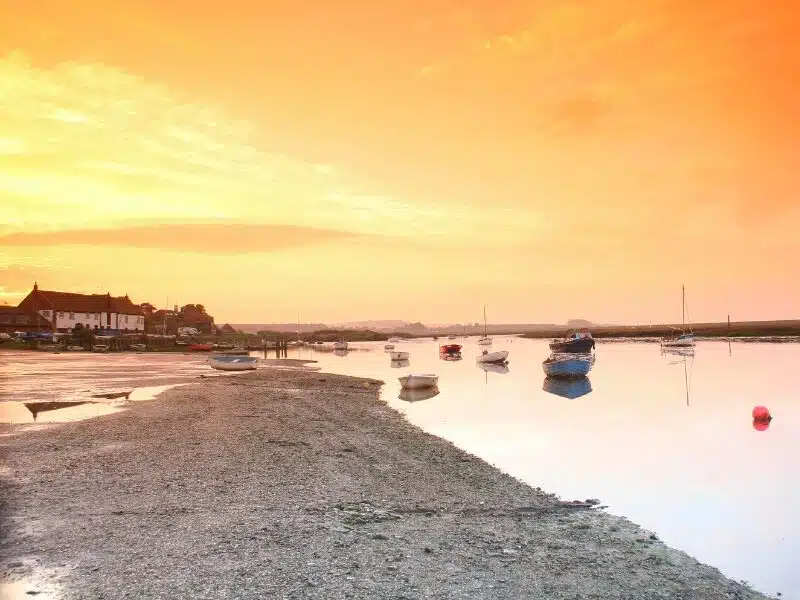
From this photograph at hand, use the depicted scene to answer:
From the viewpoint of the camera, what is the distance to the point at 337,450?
1995 centimetres

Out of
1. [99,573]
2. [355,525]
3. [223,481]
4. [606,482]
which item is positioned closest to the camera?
[99,573]

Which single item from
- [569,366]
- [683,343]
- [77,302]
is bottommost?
[683,343]

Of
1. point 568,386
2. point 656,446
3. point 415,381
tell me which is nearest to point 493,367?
point 568,386

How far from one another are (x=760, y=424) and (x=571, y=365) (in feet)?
83.5

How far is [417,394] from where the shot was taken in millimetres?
45219

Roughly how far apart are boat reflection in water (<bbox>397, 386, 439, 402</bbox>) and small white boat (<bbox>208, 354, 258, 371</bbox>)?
75.6 feet

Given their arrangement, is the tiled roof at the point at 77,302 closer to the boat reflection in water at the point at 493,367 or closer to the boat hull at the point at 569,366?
the boat reflection in water at the point at 493,367

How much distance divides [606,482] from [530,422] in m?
14.1

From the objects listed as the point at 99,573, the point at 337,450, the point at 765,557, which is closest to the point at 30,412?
the point at 337,450

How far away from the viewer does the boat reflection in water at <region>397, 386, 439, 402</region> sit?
140ft

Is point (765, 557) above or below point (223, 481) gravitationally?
below

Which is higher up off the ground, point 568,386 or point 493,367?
point 568,386

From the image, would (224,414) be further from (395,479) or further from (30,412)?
(395,479)

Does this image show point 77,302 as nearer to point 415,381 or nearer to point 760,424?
point 415,381
